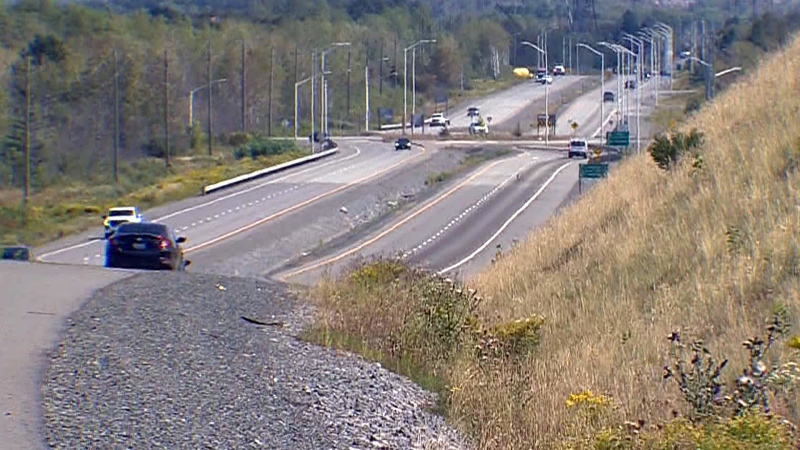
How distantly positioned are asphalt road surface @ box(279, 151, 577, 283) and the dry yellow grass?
13.2 metres

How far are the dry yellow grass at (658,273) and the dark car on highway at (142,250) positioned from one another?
8372 millimetres

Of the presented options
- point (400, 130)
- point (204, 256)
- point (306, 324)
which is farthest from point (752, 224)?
point (400, 130)

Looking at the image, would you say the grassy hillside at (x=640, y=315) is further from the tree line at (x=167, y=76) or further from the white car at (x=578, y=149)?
the white car at (x=578, y=149)

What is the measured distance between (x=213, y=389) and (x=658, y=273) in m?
6.87

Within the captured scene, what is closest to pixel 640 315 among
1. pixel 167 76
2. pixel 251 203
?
pixel 251 203

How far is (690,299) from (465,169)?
61.4 meters

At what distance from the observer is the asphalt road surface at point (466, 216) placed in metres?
43.2

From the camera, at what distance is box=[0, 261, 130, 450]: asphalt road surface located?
9.31 m

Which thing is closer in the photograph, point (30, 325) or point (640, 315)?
point (30, 325)

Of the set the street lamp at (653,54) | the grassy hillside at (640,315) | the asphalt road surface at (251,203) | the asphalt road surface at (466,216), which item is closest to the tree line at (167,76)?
the asphalt road surface at (251,203)

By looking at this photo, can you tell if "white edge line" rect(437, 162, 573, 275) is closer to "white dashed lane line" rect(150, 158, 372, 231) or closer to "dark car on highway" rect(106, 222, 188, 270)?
"dark car on highway" rect(106, 222, 188, 270)

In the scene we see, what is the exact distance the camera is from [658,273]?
1602 cm

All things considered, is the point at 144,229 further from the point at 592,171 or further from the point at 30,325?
the point at 592,171

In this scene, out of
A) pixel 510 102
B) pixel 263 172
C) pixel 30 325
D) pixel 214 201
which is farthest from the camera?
pixel 510 102
